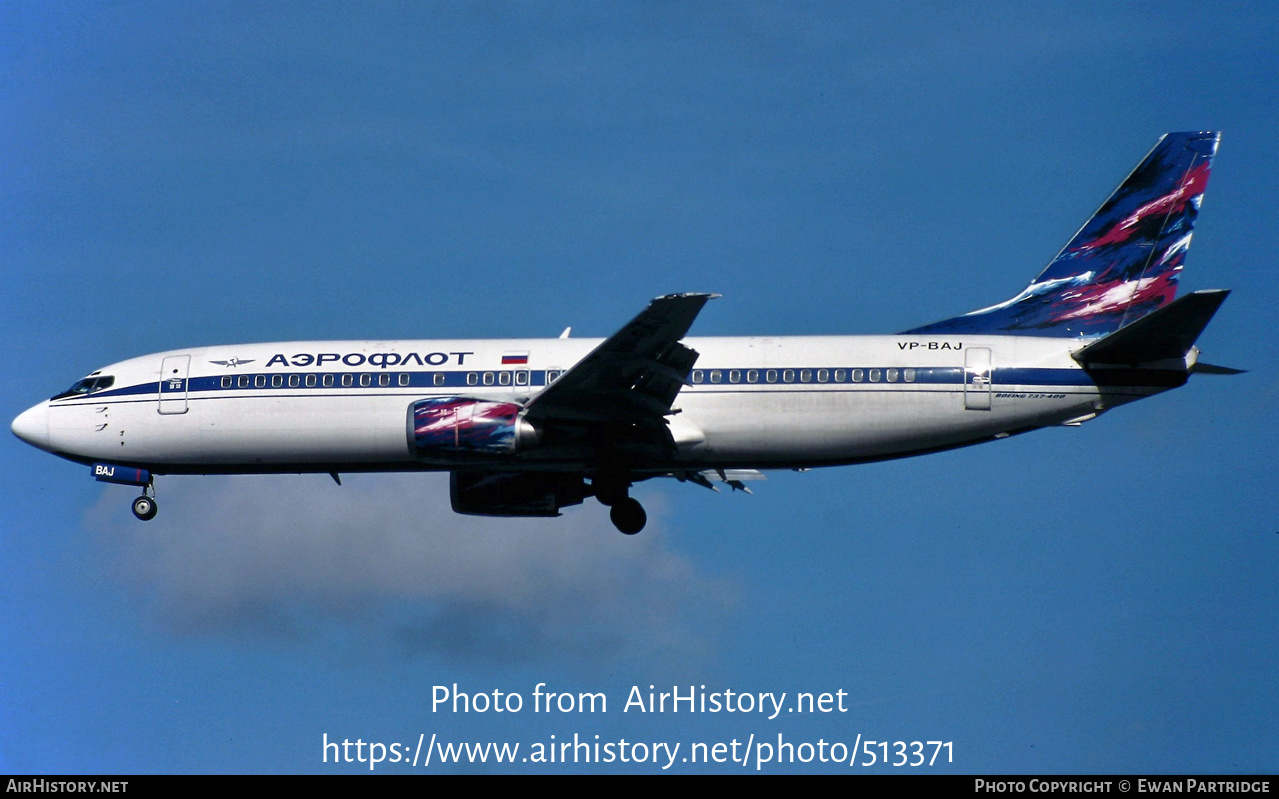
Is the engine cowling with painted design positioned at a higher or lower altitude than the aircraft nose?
lower

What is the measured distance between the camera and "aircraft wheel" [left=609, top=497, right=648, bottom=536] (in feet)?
122

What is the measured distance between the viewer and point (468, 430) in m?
33.9

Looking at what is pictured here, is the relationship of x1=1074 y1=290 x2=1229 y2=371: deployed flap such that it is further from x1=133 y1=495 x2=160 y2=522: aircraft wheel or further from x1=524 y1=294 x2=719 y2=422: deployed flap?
x1=133 y1=495 x2=160 y2=522: aircraft wheel

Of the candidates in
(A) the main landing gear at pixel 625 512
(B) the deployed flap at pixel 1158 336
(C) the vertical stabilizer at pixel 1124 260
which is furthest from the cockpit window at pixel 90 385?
(B) the deployed flap at pixel 1158 336

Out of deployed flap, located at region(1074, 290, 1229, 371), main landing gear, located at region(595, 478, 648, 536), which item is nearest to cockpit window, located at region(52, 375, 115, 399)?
main landing gear, located at region(595, 478, 648, 536)

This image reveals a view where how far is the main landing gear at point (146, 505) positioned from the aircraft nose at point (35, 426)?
2676mm

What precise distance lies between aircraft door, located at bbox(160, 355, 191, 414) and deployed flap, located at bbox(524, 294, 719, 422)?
29.0 feet

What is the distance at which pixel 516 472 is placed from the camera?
37.2m

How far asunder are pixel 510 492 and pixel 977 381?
11.7 metres

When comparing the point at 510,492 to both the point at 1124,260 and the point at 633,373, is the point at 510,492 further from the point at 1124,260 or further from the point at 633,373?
the point at 1124,260

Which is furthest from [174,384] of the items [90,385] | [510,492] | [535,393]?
[535,393]
